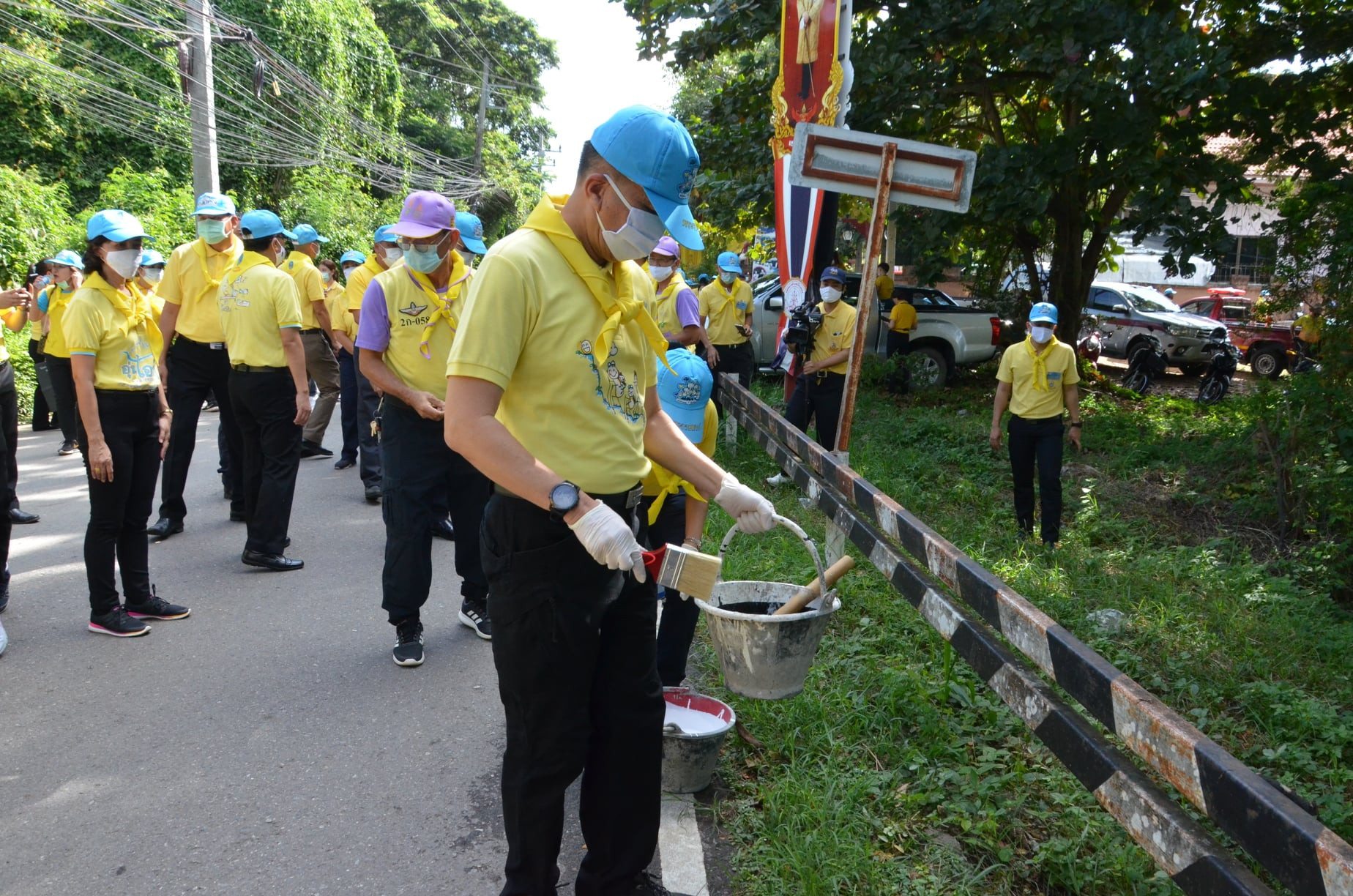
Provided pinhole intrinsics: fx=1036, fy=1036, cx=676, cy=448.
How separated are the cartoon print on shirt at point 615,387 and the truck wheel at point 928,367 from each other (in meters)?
14.0

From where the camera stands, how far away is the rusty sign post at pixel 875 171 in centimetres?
556

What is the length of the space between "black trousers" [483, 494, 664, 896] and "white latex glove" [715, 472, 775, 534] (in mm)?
353

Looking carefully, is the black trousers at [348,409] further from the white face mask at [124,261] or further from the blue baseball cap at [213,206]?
the white face mask at [124,261]

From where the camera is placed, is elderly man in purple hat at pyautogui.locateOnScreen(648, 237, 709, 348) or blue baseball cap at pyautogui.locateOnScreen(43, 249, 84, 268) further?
elderly man in purple hat at pyautogui.locateOnScreen(648, 237, 709, 348)

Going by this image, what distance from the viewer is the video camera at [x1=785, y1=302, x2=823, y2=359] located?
874cm

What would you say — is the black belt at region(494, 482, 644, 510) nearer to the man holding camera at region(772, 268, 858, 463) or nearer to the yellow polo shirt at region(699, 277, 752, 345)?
the man holding camera at region(772, 268, 858, 463)

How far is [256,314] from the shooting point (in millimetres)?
6184

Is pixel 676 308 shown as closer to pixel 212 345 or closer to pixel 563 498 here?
pixel 212 345

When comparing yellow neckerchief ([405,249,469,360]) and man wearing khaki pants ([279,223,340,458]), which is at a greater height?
yellow neckerchief ([405,249,469,360])

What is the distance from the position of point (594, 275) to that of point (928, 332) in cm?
1501

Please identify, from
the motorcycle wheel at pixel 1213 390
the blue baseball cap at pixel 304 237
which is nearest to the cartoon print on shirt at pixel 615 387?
the blue baseball cap at pixel 304 237

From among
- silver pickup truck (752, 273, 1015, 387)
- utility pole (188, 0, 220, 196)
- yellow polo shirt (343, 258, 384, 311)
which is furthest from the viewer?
silver pickup truck (752, 273, 1015, 387)

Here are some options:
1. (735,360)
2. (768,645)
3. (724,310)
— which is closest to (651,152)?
(768,645)

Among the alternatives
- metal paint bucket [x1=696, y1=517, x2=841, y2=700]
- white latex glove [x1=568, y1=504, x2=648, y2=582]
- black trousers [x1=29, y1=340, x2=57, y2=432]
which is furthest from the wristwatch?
black trousers [x1=29, y1=340, x2=57, y2=432]
